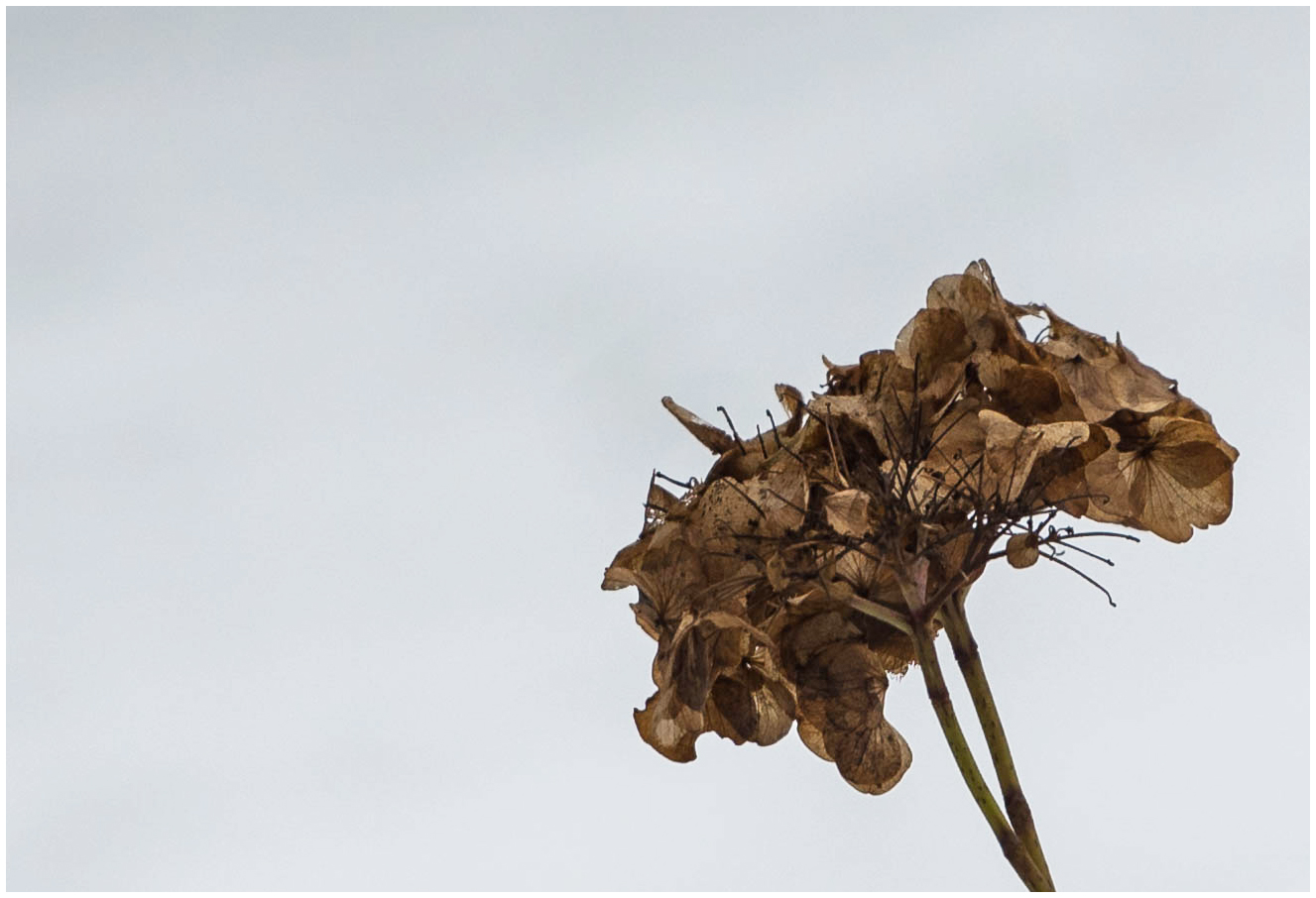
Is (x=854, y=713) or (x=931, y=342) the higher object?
(x=931, y=342)

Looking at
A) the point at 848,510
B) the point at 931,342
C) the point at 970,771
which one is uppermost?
the point at 931,342

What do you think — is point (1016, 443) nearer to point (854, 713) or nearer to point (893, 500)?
point (893, 500)

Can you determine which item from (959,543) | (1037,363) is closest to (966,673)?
(959,543)

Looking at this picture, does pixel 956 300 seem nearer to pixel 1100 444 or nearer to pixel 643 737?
pixel 1100 444

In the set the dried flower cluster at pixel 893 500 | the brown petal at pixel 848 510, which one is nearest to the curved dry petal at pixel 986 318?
the dried flower cluster at pixel 893 500

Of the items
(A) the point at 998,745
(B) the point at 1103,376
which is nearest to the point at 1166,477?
(B) the point at 1103,376

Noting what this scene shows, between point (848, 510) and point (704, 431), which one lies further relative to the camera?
point (704, 431)

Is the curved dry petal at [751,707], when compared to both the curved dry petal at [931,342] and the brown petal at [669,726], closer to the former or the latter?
the brown petal at [669,726]
